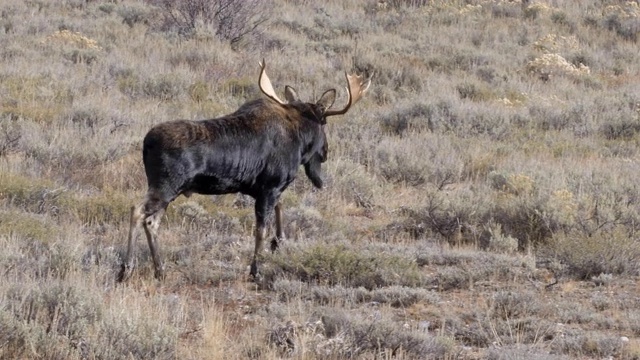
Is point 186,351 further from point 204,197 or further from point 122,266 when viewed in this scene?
point 204,197

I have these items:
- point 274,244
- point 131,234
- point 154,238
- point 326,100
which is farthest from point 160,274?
point 326,100

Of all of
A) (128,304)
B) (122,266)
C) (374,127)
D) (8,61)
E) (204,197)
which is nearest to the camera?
(128,304)

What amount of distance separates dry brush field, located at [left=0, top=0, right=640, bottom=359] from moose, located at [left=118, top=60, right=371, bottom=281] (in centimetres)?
44

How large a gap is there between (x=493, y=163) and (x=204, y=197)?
446cm

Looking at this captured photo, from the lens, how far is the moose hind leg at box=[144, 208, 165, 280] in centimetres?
788

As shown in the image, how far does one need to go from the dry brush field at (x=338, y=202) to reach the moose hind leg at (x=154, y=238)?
0.52ft

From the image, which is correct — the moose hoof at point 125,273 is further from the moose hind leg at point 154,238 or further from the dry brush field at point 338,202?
the moose hind leg at point 154,238

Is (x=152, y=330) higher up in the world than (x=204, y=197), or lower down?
higher up

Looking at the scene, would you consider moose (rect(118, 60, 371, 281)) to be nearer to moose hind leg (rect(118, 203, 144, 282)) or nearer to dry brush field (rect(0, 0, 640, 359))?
moose hind leg (rect(118, 203, 144, 282))

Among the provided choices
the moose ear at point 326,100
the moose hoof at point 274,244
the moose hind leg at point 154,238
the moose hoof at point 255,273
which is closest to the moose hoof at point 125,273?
the moose hind leg at point 154,238

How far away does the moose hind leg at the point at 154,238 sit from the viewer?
310 inches

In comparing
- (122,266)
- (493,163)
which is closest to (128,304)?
(122,266)

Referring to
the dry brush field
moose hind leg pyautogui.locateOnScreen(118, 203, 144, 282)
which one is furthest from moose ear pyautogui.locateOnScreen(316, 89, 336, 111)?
moose hind leg pyautogui.locateOnScreen(118, 203, 144, 282)

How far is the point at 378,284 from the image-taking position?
816 centimetres
